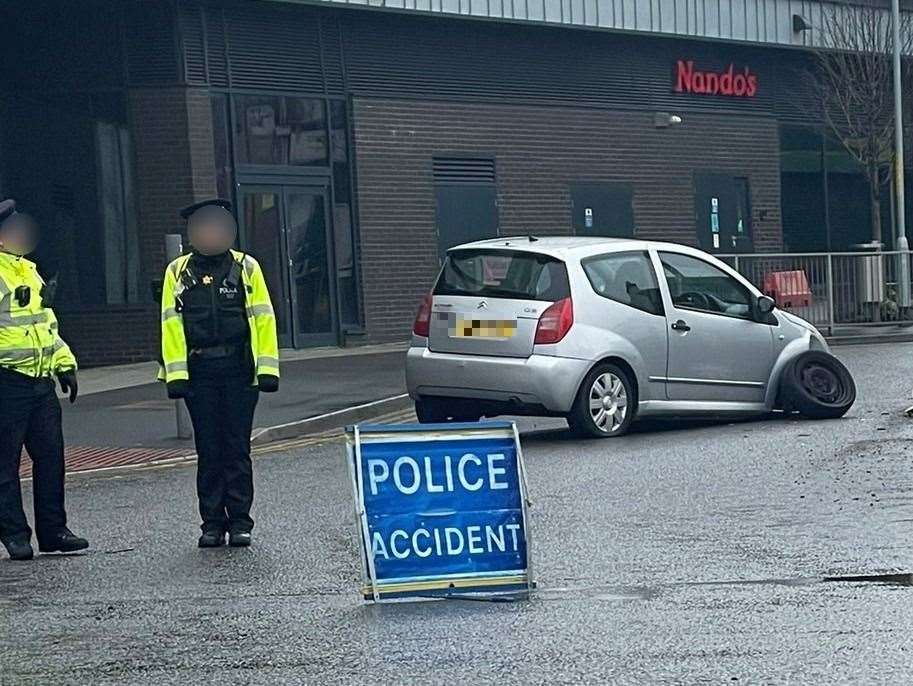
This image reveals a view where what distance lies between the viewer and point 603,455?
489 inches

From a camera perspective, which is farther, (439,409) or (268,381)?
(439,409)

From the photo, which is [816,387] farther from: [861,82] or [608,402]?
[861,82]

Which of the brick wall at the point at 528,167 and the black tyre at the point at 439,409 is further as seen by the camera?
the brick wall at the point at 528,167

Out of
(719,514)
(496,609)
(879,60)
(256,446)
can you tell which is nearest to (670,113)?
(879,60)

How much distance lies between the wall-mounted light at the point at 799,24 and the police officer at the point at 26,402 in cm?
2274

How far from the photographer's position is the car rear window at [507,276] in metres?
13.2

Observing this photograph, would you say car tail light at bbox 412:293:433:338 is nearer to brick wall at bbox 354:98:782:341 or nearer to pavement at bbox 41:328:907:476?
pavement at bbox 41:328:907:476

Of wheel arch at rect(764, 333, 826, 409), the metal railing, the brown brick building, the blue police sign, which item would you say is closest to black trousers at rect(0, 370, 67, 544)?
the blue police sign

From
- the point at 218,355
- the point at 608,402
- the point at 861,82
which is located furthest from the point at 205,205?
the point at 861,82

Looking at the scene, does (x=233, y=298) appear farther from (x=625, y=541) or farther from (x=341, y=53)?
(x=341, y=53)

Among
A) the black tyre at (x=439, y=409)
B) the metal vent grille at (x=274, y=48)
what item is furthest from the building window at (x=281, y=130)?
the black tyre at (x=439, y=409)

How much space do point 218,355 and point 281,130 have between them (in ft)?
48.3

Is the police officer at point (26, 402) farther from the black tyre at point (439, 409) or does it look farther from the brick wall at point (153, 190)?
the brick wall at point (153, 190)

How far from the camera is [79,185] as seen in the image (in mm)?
22844
